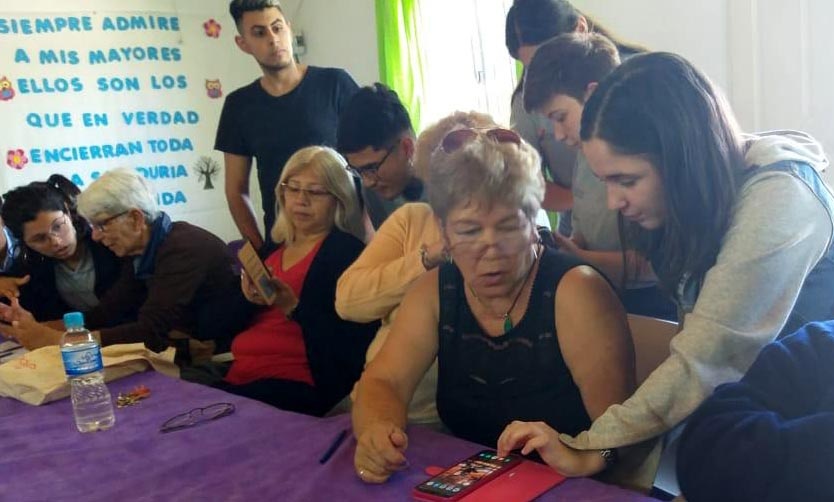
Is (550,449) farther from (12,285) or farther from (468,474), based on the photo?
(12,285)

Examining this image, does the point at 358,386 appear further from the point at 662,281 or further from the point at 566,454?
the point at 662,281

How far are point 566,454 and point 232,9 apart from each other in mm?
2301

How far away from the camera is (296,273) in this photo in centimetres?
222

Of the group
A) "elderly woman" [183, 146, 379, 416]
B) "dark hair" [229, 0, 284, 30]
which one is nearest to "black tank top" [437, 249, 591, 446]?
"elderly woman" [183, 146, 379, 416]

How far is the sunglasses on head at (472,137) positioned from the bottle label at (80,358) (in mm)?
884

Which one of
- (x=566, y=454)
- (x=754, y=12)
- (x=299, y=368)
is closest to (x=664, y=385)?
(x=566, y=454)

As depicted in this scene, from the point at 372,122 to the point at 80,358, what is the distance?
2.94ft

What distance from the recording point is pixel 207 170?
4984 millimetres

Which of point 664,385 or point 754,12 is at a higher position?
point 754,12

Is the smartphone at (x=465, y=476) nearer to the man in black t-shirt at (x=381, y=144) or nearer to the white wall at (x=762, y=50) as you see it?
the man in black t-shirt at (x=381, y=144)

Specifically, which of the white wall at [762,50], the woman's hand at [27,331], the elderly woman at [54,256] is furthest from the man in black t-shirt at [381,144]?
the elderly woman at [54,256]

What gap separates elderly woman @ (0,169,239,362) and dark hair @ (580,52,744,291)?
145 cm

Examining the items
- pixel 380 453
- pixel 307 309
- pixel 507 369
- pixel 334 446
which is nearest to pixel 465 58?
pixel 307 309

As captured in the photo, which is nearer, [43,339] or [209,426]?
[209,426]
